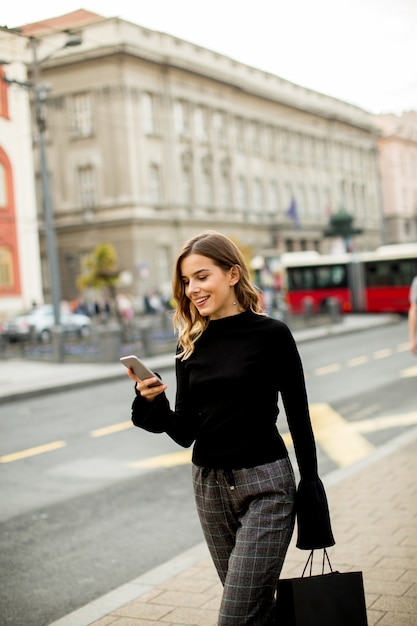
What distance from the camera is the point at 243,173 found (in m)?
60.1

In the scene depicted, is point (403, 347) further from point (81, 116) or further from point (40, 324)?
point (81, 116)

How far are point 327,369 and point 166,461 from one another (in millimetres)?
9304

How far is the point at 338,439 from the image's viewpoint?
946 centimetres

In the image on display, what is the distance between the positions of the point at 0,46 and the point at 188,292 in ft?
9.86

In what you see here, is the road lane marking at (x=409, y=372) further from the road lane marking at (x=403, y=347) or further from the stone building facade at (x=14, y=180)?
the stone building facade at (x=14, y=180)

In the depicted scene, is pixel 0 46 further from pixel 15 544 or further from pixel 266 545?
pixel 266 545

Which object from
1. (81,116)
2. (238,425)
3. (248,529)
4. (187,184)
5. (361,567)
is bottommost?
(361,567)

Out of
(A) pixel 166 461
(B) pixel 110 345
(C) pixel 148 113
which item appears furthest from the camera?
(C) pixel 148 113

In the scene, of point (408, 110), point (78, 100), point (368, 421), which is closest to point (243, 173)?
point (78, 100)

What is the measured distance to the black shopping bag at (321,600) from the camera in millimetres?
2760

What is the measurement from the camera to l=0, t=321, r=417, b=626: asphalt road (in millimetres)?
5457

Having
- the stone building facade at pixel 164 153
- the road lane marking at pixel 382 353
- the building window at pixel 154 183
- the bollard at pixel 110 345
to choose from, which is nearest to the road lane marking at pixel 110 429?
the road lane marking at pixel 382 353

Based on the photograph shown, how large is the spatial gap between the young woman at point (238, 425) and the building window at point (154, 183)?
48158 mm

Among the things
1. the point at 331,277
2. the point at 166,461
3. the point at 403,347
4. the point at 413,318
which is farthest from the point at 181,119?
the point at 413,318
